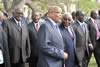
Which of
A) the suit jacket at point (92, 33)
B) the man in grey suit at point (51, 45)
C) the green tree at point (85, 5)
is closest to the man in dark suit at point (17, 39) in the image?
the man in grey suit at point (51, 45)

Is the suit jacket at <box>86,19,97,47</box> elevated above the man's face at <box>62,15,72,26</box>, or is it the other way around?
the man's face at <box>62,15,72,26</box>

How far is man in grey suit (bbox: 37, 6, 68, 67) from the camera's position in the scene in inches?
184

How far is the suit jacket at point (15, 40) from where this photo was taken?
6.29 m

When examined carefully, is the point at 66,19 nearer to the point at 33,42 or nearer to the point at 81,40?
the point at 81,40

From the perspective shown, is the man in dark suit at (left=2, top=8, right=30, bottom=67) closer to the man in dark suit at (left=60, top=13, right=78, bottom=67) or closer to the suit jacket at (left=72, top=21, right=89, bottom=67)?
the man in dark suit at (left=60, top=13, right=78, bottom=67)

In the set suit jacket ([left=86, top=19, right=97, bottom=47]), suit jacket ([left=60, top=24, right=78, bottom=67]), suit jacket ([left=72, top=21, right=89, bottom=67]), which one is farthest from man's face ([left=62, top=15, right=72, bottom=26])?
suit jacket ([left=86, top=19, right=97, bottom=47])

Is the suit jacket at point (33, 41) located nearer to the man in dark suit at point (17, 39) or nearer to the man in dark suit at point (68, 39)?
the man in dark suit at point (17, 39)

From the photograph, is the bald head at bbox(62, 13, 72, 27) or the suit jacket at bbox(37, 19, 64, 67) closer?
the suit jacket at bbox(37, 19, 64, 67)

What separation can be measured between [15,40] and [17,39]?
0.06m

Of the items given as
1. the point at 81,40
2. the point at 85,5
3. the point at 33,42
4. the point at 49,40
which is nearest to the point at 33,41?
the point at 33,42

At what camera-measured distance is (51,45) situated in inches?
186

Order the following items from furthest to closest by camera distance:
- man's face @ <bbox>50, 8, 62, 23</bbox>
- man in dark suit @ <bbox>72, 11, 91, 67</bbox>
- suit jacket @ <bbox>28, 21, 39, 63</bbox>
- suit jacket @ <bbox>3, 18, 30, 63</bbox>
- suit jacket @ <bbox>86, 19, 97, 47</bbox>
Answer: suit jacket @ <bbox>86, 19, 97, 47</bbox> → suit jacket @ <bbox>28, 21, 39, 63</bbox> → man in dark suit @ <bbox>72, 11, 91, 67</bbox> → suit jacket @ <bbox>3, 18, 30, 63</bbox> → man's face @ <bbox>50, 8, 62, 23</bbox>

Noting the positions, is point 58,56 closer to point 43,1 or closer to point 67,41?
point 67,41

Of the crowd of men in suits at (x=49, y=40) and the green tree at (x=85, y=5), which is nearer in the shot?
the crowd of men in suits at (x=49, y=40)
